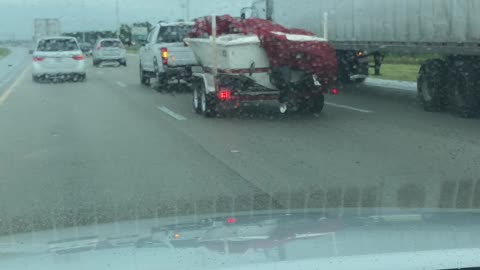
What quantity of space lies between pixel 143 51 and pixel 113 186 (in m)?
16.9

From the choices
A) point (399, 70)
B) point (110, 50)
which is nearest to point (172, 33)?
point (399, 70)

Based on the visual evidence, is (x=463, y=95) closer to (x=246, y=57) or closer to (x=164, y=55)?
(x=246, y=57)

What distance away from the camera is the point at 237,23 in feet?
49.6

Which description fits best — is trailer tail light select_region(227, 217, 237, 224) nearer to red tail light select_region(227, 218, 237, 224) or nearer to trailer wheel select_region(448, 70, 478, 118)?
red tail light select_region(227, 218, 237, 224)

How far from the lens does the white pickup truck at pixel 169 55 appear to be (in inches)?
826

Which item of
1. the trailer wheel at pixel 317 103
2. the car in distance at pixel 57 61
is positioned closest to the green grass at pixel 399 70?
the trailer wheel at pixel 317 103

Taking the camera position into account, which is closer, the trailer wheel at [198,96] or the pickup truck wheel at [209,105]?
the pickup truck wheel at [209,105]

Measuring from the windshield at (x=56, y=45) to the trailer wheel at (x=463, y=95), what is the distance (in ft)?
55.0

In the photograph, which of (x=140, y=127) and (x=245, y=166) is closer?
(x=245, y=166)

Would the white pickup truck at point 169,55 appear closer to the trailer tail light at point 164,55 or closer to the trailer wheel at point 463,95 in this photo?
the trailer tail light at point 164,55

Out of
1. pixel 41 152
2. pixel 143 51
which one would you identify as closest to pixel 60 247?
pixel 41 152

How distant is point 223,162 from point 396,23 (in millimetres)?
8400

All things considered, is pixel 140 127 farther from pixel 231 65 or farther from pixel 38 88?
pixel 38 88

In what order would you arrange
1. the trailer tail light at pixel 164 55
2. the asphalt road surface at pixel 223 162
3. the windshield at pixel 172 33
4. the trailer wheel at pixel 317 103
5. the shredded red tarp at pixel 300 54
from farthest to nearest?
the windshield at pixel 172 33, the trailer tail light at pixel 164 55, the trailer wheel at pixel 317 103, the shredded red tarp at pixel 300 54, the asphalt road surface at pixel 223 162
